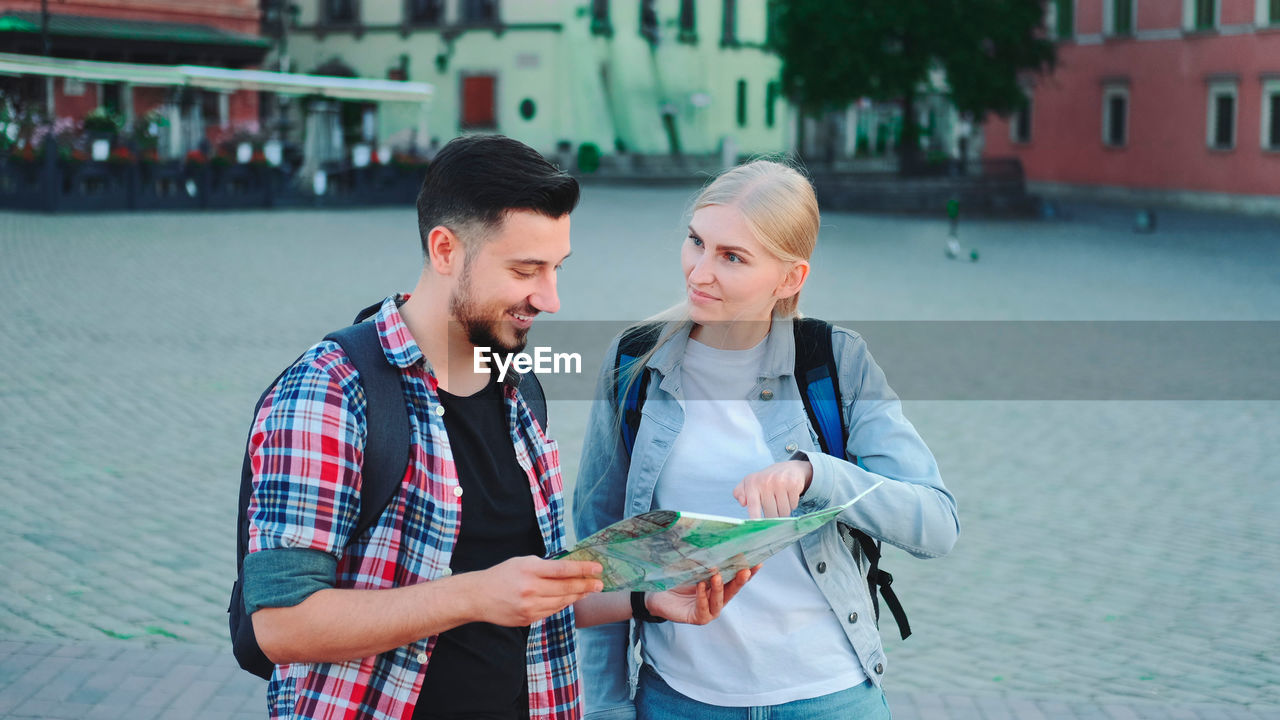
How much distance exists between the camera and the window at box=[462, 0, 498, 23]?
1895 inches

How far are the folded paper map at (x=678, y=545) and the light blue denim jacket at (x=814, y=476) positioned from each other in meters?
0.24

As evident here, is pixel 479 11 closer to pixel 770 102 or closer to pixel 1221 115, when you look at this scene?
pixel 770 102

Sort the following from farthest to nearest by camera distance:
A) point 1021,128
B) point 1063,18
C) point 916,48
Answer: point 1021,128
point 1063,18
point 916,48

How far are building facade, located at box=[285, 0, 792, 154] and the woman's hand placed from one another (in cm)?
4361

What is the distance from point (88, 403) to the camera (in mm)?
9750

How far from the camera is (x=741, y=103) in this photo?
56688 mm

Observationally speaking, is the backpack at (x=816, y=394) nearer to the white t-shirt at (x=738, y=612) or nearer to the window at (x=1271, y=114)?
the white t-shirt at (x=738, y=612)

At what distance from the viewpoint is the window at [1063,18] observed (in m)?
44.5

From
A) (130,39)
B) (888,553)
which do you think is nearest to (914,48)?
(130,39)

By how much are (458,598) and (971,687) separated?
3488 mm

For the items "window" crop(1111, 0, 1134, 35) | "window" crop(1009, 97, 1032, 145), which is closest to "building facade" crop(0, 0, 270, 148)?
"window" crop(1009, 97, 1032, 145)

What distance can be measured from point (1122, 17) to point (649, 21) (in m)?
16.8

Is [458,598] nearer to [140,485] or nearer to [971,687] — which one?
[971,687]

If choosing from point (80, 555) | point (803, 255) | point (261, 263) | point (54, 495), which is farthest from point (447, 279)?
point (261, 263)
